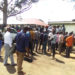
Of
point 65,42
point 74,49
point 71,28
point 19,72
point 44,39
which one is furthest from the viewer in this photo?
point 71,28

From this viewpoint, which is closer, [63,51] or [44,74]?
[44,74]

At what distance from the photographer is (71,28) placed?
796 inches

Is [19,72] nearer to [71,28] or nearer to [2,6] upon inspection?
[2,6]

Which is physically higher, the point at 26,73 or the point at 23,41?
the point at 23,41

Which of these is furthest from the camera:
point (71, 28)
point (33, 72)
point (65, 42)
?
point (71, 28)

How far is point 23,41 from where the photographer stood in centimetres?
655

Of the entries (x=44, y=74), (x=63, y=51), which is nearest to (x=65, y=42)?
(x=63, y=51)

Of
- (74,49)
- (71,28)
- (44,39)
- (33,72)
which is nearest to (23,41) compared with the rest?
(33,72)

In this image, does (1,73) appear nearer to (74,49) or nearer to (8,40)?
(8,40)

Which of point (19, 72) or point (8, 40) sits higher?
point (8, 40)

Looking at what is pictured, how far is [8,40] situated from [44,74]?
215cm

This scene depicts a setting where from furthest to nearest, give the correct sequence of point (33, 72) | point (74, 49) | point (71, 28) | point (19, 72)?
point (71, 28), point (74, 49), point (33, 72), point (19, 72)

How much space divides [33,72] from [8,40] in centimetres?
178

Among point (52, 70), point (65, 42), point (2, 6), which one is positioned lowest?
point (52, 70)
